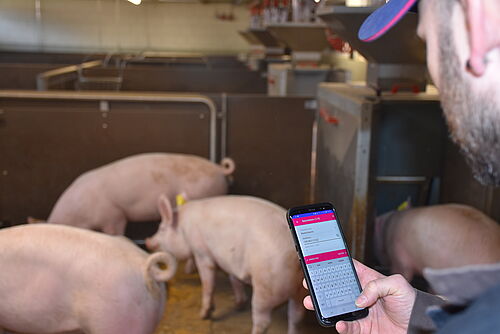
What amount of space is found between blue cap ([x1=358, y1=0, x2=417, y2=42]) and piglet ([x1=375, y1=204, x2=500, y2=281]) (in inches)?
57.3

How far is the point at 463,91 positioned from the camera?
0.56 m

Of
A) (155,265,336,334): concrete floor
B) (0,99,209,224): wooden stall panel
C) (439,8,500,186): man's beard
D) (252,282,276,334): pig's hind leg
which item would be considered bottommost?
(155,265,336,334): concrete floor

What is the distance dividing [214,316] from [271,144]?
1.06 m

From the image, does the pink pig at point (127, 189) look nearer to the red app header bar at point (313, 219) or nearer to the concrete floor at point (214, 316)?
the concrete floor at point (214, 316)

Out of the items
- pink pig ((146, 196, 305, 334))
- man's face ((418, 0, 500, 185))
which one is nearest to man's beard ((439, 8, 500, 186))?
man's face ((418, 0, 500, 185))

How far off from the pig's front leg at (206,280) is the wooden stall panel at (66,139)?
0.90 metres

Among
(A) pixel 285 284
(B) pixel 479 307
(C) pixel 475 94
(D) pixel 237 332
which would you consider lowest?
(D) pixel 237 332

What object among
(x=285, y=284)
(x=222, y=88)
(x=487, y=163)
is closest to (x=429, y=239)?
(x=285, y=284)

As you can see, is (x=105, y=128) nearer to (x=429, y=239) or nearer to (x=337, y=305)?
(x=429, y=239)

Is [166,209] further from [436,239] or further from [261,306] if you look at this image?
[436,239]

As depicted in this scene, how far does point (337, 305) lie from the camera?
1048 mm

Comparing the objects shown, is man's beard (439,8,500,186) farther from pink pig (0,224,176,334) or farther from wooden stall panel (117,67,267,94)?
wooden stall panel (117,67,267,94)

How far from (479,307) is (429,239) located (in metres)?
1.78

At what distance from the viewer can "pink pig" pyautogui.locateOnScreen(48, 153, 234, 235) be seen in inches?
115
